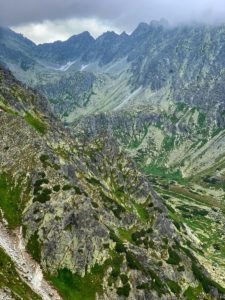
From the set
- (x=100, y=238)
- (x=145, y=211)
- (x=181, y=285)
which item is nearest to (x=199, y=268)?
(x=181, y=285)

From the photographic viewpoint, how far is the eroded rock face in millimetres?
108188

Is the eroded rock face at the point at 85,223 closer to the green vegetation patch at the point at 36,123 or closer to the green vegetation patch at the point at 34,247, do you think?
the green vegetation patch at the point at 34,247

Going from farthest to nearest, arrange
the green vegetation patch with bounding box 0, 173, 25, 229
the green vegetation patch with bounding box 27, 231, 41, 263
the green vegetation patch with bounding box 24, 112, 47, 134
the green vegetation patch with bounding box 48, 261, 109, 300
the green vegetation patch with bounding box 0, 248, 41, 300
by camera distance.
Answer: the green vegetation patch with bounding box 24, 112, 47, 134 → the green vegetation patch with bounding box 0, 173, 25, 229 → the green vegetation patch with bounding box 27, 231, 41, 263 → the green vegetation patch with bounding box 48, 261, 109, 300 → the green vegetation patch with bounding box 0, 248, 41, 300

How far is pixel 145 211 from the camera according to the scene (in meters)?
157

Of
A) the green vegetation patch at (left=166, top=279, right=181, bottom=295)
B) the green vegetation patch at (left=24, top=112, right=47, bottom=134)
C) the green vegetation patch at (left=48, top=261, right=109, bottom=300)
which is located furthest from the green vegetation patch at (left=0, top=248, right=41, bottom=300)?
the green vegetation patch at (left=24, top=112, right=47, bottom=134)

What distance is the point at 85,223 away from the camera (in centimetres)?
11862

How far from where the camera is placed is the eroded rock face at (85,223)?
108188mm

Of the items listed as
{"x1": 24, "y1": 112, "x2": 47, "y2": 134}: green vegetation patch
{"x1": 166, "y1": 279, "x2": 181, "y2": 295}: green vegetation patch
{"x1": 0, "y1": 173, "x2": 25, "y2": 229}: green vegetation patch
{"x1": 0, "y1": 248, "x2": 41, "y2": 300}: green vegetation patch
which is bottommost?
{"x1": 0, "y1": 248, "x2": 41, "y2": 300}: green vegetation patch

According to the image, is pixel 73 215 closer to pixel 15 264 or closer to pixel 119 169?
pixel 15 264

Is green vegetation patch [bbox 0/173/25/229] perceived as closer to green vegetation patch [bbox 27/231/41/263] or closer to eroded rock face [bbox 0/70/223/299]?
eroded rock face [bbox 0/70/223/299]

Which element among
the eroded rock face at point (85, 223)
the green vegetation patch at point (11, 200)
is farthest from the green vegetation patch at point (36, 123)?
the green vegetation patch at point (11, 200)

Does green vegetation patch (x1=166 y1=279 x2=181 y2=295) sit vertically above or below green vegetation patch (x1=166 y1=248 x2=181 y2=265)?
below

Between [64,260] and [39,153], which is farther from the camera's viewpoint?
[39,153]

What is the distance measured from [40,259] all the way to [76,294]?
1195 centimetres
